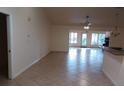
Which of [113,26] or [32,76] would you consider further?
[113,26]

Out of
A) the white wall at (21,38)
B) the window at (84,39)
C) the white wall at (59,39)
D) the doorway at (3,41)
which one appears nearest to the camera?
the white wall at (21,38)

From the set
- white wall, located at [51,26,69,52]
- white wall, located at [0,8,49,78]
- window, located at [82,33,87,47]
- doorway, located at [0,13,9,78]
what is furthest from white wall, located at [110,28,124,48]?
doorway, located at [0,13,9,78]

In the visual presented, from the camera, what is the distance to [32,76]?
427 cm

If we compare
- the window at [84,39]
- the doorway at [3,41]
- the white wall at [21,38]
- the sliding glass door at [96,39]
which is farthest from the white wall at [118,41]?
the doorway at [3,41]

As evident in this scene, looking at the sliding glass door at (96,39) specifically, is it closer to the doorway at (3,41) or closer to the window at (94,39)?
the window at (94,39)

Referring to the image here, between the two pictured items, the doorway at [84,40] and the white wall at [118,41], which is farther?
the doorway at [84,40]

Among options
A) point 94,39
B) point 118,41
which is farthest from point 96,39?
point 118,41

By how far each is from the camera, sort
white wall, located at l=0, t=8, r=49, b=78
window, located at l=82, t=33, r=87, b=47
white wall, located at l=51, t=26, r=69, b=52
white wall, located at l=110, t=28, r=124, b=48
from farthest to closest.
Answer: window, located at l=82, t=33, r=87, b=47, white wall, located at l=110, t=28, r=124, b=48, white wall, located at l=51, t=26, r=69, b=52, white wall, located at l=0, t=8, r=49, b=78

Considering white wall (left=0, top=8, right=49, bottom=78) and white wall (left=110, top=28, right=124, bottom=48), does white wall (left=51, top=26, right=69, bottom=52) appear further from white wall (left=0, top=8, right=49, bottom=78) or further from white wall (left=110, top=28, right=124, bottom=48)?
white wall (left=0, top=8, right=49, bottom=78)

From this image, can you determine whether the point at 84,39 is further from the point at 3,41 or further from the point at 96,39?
the point at 3,41
